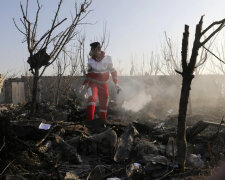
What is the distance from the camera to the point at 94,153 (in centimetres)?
381

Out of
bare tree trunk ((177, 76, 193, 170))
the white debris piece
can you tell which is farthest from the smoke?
bare tree trunk ((177, 76, 193, 170))

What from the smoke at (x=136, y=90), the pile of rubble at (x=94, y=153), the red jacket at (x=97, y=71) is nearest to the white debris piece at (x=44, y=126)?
the pile of rubble at (x=94, y=153)

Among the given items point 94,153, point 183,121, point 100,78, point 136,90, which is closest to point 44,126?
point 94,153

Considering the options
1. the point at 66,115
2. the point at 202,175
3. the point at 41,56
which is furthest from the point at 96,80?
the point at 202,175

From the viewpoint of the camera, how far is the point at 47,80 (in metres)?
17.4

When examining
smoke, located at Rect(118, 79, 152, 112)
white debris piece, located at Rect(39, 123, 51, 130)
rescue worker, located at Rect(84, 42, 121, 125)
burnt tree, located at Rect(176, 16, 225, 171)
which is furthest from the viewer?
smoke, located at Rect(118, 79, 152, 112)

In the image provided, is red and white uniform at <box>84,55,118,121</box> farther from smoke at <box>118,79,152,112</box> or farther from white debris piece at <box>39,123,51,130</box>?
smoke at <box>118,79,152,112</box>

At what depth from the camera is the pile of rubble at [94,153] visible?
2924mm

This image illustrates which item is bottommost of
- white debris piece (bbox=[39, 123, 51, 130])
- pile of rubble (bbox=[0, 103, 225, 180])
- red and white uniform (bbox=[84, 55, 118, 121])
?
pile of rubble (bbox=[0, 103, 225, 180])

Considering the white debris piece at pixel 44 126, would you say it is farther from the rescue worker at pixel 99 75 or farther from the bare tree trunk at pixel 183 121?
the rescue worker at pixel 99 75

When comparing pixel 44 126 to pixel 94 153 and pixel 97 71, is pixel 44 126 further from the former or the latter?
pixel 97 71

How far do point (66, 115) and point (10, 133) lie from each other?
255cm

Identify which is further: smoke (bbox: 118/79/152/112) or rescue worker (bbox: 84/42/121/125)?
smoke (bbox: 118/79/152/112)

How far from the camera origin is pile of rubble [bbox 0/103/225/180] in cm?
292
